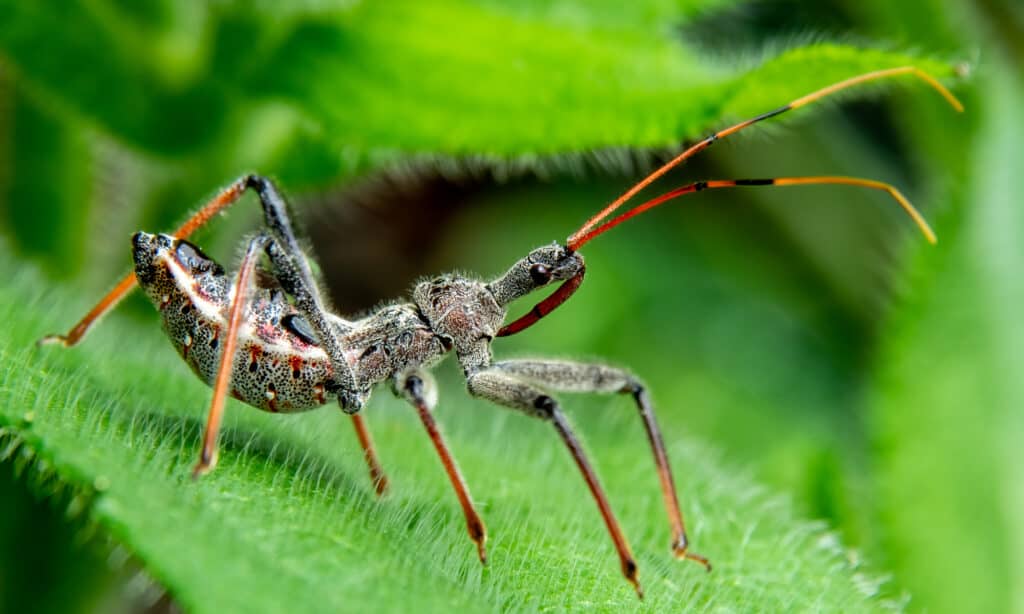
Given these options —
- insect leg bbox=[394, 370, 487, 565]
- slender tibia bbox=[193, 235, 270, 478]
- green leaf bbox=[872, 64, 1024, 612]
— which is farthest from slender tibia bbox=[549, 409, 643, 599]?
green leaf bbox=[872, 64, 1024, 612]

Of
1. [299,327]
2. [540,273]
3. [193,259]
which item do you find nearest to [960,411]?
[540,273]

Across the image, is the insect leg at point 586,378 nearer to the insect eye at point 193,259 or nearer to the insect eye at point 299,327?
the insect eye at point 299,327

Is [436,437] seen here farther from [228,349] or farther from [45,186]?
[45,186]

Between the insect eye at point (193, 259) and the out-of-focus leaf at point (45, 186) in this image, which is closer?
Answer: the insect eye at point (193, 259)

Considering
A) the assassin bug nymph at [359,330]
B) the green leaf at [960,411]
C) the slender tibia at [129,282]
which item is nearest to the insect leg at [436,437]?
the assassin bug nymph at [359,330]

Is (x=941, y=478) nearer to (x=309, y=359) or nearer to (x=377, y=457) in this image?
(x=377, y=457)

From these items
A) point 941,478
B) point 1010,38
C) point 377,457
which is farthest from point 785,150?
point 377,457

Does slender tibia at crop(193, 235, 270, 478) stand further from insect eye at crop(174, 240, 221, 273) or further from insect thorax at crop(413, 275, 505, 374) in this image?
insect thorax at crop(413, 275, 505, 374)
